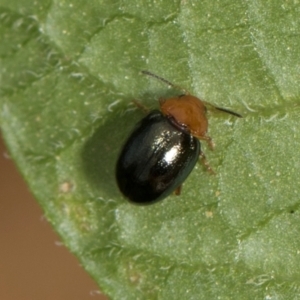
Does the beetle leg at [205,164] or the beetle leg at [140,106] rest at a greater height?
the beetle leg at [140,106]

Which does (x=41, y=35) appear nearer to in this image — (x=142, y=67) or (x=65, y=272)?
(x=142, y=67)

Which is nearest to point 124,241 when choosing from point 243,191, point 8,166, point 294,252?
point 243,191

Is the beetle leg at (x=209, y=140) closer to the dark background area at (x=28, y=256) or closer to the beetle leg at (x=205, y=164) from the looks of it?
the beetle leg at (x=205, y=164)

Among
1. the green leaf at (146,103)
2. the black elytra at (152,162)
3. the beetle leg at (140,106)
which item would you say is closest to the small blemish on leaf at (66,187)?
the green leaf at (146,103)

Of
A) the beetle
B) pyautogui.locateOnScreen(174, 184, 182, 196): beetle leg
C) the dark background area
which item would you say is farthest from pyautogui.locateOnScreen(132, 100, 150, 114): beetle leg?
the dark background area

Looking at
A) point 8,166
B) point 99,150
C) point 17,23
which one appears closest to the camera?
point 17,23

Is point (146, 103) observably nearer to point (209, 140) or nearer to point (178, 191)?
point (209, 140)

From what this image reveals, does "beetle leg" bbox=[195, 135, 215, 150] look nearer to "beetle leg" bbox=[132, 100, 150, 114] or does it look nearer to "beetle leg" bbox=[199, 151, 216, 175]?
"beetle leg" bbox=[199, 151, 216, 175]

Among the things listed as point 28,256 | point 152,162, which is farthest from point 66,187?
point 28,256
